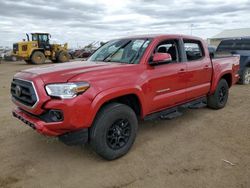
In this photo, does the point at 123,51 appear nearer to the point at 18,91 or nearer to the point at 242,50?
the point at 18,91

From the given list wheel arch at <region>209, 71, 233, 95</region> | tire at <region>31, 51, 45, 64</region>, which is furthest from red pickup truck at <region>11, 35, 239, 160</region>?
tire at <region>31, 51, 45, 64</region>

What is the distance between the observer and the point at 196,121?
5863 mm

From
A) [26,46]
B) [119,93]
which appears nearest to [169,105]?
[119,93]

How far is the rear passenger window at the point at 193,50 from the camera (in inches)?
219

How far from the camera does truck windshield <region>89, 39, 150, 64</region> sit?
181 inches

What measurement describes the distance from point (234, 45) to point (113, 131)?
8.84m

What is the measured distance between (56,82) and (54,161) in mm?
1316

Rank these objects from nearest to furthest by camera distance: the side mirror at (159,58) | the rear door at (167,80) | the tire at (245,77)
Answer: the side mirror at (159,58) < the rear door at (167,80) < the tire at (245,77)

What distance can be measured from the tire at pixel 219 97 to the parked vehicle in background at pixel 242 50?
11.7ft

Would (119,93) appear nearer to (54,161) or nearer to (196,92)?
(54,161)

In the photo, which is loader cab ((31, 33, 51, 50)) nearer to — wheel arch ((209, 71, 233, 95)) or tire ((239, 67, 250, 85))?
tire ((239, 67, 250, 85))

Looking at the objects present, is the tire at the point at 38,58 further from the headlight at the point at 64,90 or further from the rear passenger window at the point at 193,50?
the headlight at the point at 64,90

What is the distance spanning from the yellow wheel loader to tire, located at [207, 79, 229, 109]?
20927 mm

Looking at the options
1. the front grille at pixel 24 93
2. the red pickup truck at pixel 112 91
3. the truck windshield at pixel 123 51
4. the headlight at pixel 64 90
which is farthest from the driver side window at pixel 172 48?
the front grille at pixel 24 93
